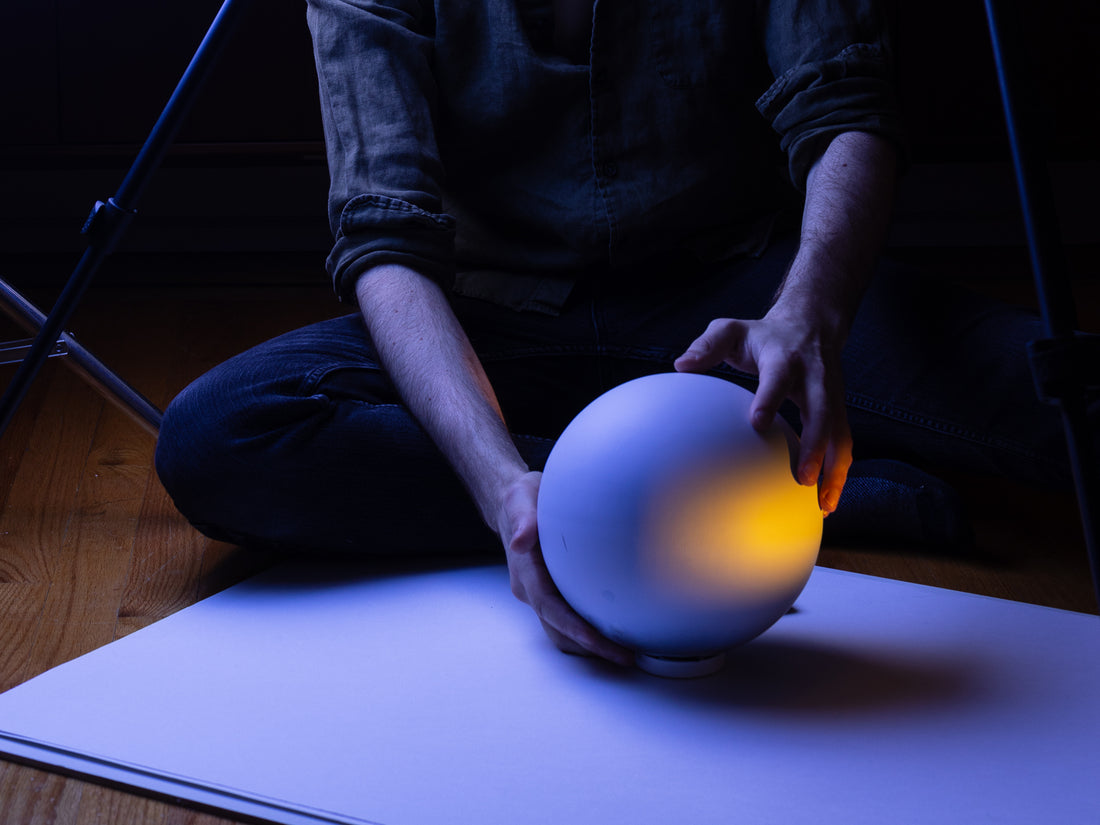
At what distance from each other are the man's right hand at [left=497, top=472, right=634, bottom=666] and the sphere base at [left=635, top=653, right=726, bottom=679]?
0.02m

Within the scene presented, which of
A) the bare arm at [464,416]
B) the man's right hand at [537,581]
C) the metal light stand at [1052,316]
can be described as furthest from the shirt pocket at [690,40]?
the man's right hand at [537,581]

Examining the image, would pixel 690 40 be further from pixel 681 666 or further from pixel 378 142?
pixel 681 666

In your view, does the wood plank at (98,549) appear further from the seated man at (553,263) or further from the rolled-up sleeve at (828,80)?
the rolled-up sleeve at (828,80)

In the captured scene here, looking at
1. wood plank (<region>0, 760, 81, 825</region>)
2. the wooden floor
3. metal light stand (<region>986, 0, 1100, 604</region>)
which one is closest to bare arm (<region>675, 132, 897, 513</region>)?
metal light stand (<region>986, 0, 1100, 604</region>)

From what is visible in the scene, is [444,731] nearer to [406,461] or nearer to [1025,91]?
[406,461]

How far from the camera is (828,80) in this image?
1155 mm

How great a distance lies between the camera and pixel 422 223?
1.14 m

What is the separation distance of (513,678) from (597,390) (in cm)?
53

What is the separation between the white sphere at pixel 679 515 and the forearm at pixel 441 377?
15 cm

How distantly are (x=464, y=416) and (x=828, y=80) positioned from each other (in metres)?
0.58

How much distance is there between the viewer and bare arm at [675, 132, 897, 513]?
2.56 ft

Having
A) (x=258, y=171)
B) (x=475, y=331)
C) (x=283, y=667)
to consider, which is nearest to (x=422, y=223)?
(x=475, y=331)

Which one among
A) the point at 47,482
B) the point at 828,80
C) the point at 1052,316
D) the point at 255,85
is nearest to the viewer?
the point at 1052,316

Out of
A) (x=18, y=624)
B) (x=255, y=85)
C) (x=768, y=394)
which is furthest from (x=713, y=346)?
(x=255, y=85)
